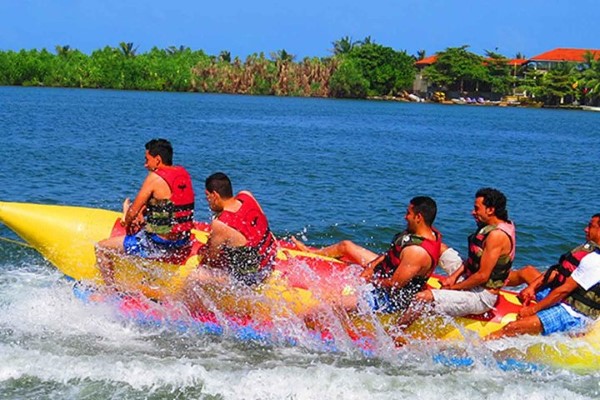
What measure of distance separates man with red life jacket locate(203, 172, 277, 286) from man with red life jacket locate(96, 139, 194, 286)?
1.27 ft

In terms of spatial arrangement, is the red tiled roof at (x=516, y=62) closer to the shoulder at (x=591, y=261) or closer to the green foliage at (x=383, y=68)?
the green foliage at (x=383, y=68)

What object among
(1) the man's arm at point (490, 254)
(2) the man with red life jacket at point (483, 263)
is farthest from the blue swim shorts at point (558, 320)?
(1) the man's arm at point (490, 254)

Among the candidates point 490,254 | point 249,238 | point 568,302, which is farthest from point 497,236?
point 249,238

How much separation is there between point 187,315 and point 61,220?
1.44 metres

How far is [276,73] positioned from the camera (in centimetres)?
7738

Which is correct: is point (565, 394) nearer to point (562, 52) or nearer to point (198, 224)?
point (198, 224)

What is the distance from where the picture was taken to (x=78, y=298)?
6898 mm

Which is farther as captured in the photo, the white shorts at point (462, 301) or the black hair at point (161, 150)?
the black hair at point (161, 150)

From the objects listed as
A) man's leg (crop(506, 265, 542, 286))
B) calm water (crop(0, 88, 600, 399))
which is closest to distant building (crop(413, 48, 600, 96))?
calm water (crop(0, 88, 600, 399))

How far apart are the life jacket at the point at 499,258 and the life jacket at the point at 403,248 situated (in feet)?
1.16

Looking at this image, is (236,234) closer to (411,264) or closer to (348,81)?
(411,264)

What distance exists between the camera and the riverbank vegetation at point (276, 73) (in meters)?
77.2

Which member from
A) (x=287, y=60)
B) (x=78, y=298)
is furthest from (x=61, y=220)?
(x=287, y=60)

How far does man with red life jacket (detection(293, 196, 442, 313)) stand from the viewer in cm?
571
